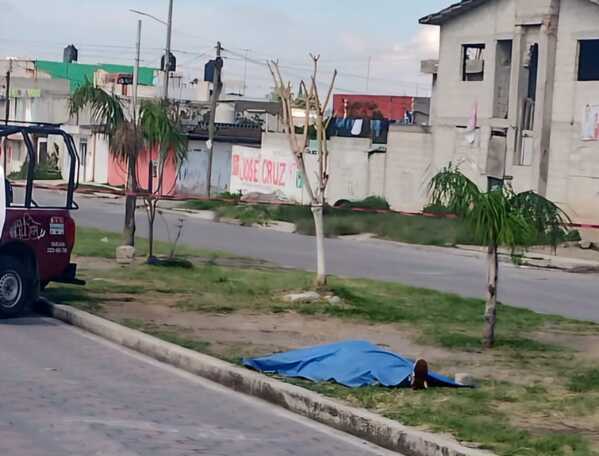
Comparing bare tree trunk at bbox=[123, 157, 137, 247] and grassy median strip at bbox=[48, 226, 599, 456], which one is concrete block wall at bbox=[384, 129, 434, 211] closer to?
bare tree trunk at bbox=[123, 157, 137, 247]

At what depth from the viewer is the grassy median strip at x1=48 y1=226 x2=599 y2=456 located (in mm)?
9383

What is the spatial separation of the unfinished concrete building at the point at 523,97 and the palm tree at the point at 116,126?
15133mm

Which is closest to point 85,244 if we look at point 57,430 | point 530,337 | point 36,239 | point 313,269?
point 313,269

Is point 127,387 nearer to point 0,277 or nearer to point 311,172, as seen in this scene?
point 0,277

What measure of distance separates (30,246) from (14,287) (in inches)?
21.4

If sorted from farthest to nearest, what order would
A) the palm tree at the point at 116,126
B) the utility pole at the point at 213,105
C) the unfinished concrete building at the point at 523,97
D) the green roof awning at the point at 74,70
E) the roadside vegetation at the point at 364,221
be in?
the green roof awning at the point at 74,70 → the utility pole at the point at 213,105 → the unfinished concrete building at the point at 523,97 → the roadside vegetation at the point at 364,221 → the palm tree at the point at 116,126

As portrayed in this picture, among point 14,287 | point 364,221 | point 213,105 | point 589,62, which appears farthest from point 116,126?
point 213,105

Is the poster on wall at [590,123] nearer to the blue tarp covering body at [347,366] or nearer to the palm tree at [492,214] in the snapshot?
the palm tree at [492,214]

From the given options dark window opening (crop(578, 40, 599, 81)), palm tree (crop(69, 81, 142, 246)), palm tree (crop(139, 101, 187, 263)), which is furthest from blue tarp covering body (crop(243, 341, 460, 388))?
dark window opening (crop(578, 40, 599, 81))

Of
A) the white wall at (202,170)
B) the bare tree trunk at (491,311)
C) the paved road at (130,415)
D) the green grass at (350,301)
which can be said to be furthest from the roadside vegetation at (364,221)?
the paved road at (130,415)

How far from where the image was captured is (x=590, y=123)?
37.1 metres

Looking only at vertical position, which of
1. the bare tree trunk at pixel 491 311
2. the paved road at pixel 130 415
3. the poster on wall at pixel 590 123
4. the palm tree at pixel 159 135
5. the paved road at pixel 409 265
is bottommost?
the paved road at pixel 409 265

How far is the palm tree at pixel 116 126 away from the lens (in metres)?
22.5

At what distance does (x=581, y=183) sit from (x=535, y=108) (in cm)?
307
